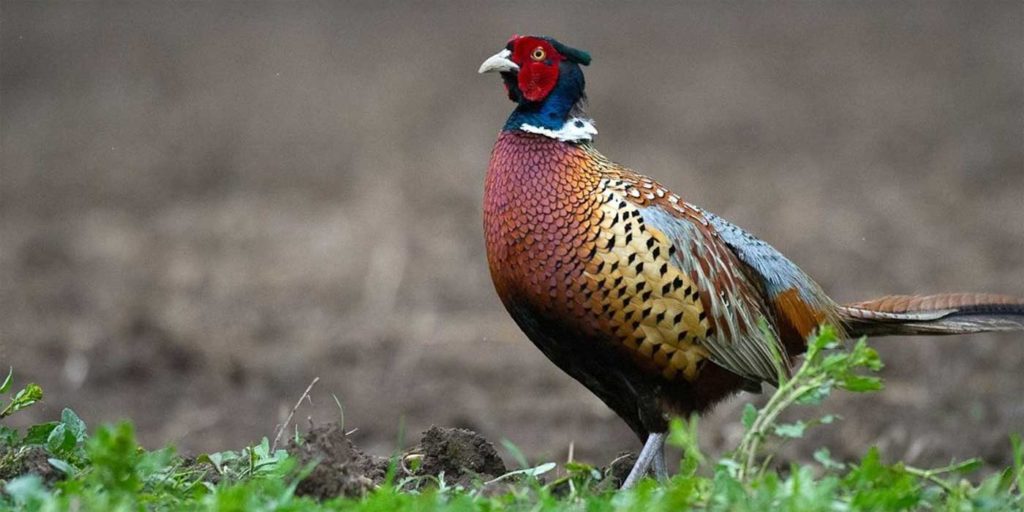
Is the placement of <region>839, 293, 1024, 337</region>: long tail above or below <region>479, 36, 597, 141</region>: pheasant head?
below

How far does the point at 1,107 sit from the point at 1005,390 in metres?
12.1

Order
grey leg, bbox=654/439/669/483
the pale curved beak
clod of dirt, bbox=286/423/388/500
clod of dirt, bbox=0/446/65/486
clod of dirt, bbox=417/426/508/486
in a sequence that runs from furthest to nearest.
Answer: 1. the pale curved beak
2. grey leg, bbox=654/439/669/483
3. clod of dirt, bbox=417/426/508/486
4. clod of dirt, bbox=0/446/65/486
5. clod of dirt, bbox=286/423/388/500

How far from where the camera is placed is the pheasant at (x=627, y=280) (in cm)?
529

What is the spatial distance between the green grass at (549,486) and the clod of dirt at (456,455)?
30cm

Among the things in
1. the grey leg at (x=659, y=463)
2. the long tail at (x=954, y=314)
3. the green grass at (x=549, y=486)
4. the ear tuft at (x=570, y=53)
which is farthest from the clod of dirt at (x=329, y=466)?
the long tail at (x=954, y=314)

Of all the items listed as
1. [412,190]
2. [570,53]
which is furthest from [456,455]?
[412,190]

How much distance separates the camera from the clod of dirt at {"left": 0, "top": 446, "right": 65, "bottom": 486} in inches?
181

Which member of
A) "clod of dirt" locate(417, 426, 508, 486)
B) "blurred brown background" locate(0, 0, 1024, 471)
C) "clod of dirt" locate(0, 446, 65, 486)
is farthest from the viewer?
"blurred brown background" locate(0, 0, 1024, 471)

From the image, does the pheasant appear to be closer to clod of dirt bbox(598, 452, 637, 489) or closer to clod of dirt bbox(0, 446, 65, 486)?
clod of dirt bbox(598, 452, 637, 489)

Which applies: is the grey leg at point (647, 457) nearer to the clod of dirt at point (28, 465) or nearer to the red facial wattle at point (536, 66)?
the red facial wattle at point (536, 66)

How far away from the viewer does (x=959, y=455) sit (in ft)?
25.2

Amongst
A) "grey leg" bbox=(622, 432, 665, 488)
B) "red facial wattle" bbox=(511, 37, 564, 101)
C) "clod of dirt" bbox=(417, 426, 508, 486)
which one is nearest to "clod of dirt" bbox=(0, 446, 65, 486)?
"clod of dirt" bbox=(417, 426, 508, 486)

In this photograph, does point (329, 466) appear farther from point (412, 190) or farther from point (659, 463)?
point (412, 190)

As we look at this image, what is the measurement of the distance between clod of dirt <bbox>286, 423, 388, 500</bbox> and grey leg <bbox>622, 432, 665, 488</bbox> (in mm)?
1010
